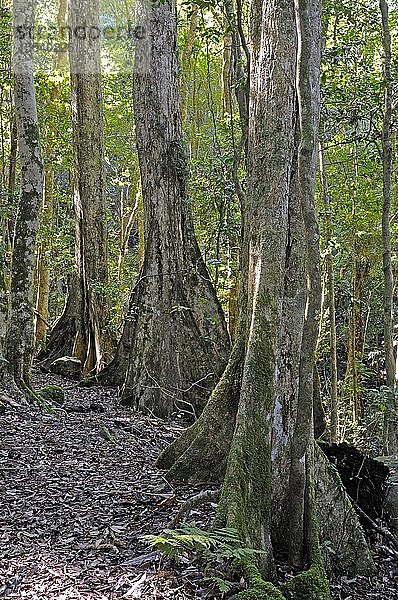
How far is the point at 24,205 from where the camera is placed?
9.19 meters

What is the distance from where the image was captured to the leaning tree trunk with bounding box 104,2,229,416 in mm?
10172

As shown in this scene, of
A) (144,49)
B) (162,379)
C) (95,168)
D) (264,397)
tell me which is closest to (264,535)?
(264,397)

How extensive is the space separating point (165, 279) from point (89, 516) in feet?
18.0

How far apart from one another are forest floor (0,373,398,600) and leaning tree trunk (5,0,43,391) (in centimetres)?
97

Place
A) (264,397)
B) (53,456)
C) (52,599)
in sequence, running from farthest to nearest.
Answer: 1. (53,456)
2. (264,397)
3. (52,599)

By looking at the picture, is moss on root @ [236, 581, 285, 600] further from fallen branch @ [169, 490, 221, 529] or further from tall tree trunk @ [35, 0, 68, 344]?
tall tree trunk @ [35, 0, 68, 344]

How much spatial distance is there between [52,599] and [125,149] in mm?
19202

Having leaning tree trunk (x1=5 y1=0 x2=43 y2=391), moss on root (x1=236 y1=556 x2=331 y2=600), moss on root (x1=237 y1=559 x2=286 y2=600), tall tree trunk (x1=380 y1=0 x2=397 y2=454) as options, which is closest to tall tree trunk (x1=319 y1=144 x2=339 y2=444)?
tall tree trunk (x1=380 y1=0 x2=397 y2=454)

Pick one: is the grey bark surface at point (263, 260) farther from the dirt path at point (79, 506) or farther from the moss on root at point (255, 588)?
the dirt path at point (79, 506)

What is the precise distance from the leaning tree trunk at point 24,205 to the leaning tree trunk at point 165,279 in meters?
1.78

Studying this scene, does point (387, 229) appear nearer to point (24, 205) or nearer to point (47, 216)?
point (24, 205)

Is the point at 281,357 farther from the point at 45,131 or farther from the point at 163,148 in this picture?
the point at 45,131

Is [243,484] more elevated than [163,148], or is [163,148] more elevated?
[163,148]

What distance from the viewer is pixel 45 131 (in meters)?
18.2
